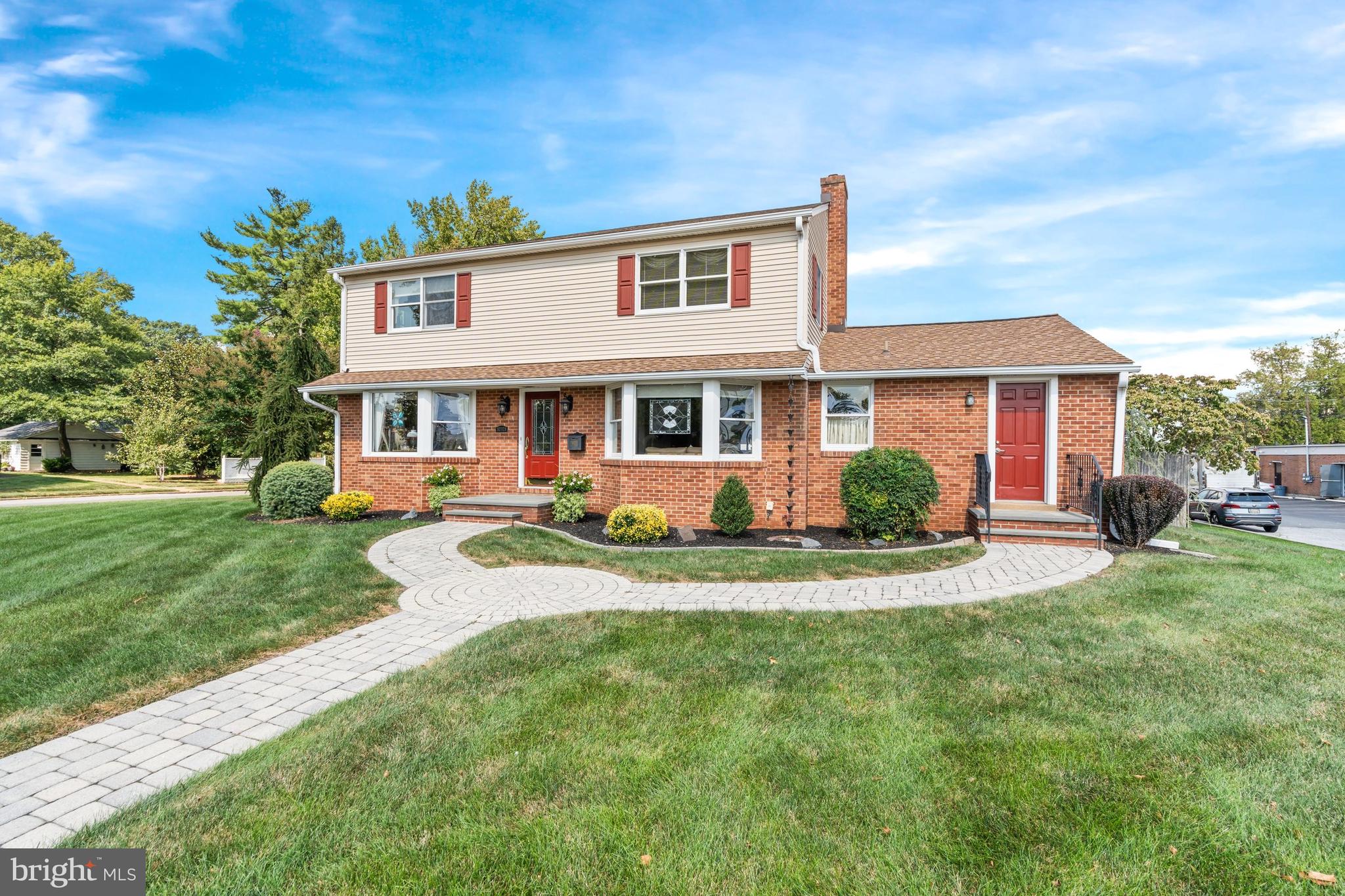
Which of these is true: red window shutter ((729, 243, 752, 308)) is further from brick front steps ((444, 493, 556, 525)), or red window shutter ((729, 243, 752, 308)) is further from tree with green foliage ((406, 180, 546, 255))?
tree with green foliage ((406, 180, 546, 255))

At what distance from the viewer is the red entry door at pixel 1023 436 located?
33.1ft

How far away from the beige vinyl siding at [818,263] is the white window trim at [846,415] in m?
1.03

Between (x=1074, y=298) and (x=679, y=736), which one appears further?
(x=1074, y=298)

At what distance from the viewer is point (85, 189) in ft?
43.5

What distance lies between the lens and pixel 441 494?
12008 millimetres

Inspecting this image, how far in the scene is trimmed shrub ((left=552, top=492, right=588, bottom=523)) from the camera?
10.7 metres

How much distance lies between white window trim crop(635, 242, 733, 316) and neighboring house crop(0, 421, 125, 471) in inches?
1539

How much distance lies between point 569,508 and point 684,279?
4864 mm

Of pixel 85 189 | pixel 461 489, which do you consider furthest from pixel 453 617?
pixel 85 189

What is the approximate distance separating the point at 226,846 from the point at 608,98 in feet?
42.4

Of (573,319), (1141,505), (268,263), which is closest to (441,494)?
(573,319)

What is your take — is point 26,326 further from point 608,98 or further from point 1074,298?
point 1074,298

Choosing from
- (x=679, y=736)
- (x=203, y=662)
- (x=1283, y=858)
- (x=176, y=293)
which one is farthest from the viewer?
(x=176, y=293)

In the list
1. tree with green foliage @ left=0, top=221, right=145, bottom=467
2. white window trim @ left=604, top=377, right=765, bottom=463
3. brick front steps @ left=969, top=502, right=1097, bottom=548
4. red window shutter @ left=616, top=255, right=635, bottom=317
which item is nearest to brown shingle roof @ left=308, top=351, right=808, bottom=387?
white window trim @ left=604, top=377, right=765, bottom=463
